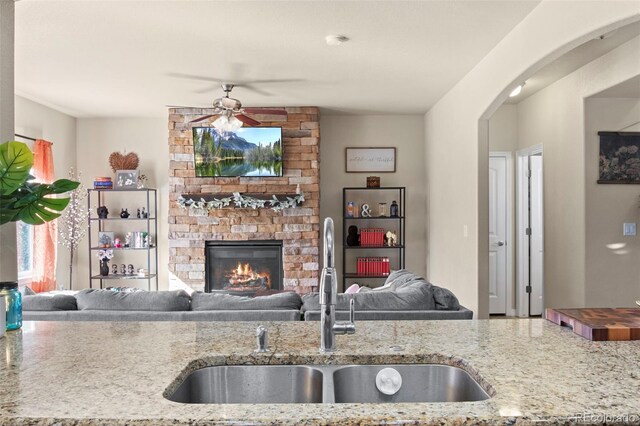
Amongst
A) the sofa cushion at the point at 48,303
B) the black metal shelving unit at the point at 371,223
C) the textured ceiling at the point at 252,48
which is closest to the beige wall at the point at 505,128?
the textured ceiling at the point at 252,48

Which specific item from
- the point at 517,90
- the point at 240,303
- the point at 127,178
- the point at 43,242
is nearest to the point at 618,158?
the point at 517,90

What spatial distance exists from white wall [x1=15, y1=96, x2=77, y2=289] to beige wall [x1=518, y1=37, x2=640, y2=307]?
5.82 metres

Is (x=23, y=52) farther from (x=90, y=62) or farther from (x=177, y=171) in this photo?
(x=177, y=171)

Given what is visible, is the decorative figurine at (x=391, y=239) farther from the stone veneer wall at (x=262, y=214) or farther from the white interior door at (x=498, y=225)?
the white interior door at (x=498, y=225)

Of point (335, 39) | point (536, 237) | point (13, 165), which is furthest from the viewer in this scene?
point (536, 237)

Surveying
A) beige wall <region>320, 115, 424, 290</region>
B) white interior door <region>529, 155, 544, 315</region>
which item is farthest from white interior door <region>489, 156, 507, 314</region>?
beige wall <region>320, 115, 424, 290</region>

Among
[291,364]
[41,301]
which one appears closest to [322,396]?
[291,364]

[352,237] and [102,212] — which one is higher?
[102,212]

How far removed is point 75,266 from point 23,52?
11.9ft

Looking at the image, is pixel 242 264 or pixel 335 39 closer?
pixel 335 39

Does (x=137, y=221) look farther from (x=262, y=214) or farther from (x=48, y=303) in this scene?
(x=48, y=303)

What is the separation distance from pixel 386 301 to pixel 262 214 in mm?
3676

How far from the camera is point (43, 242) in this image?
606 cm

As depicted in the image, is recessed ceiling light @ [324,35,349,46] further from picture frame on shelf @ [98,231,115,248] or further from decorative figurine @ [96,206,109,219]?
picture frame on shelf @ [98,231,115,248]
